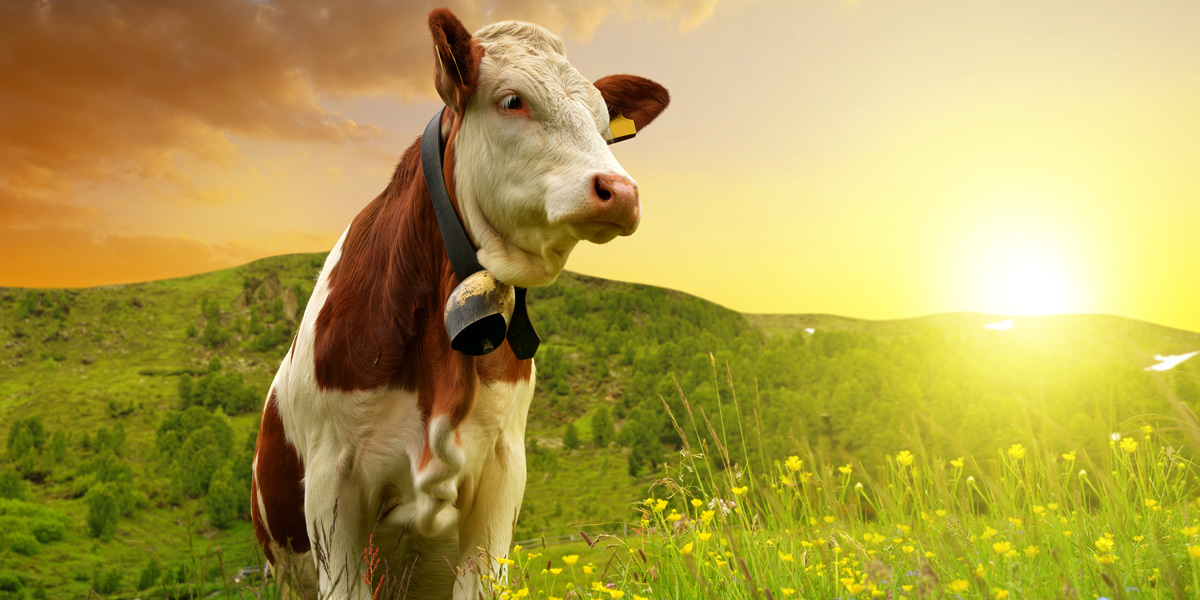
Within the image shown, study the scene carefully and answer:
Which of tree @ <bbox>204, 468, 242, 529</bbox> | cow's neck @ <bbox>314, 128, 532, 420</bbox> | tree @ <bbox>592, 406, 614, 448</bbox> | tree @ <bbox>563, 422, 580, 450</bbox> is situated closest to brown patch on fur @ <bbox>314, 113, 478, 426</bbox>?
cow's neck @ <bbox>314, 128, 532, 420</bbox>

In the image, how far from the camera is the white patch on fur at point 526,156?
8.82 ft

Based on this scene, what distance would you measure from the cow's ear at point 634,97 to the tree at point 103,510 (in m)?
88.6

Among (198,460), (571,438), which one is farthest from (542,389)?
(198,460)

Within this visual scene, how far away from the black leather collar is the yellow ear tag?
890 mm

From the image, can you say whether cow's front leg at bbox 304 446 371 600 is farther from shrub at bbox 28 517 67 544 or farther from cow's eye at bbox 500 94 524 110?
shrub at bbox 28 517 67 544

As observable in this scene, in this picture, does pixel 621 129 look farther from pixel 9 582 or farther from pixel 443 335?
pixel 9 582

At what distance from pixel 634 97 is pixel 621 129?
27cm

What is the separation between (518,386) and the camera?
350 centimetres

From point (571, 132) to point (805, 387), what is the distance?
5893cm

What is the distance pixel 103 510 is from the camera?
71.5 m

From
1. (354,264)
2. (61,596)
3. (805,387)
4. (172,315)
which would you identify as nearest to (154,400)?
(172,315)

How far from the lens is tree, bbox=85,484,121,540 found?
70.8 meters

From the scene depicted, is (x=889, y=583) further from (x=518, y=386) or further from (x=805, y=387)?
(x=805, y=387)

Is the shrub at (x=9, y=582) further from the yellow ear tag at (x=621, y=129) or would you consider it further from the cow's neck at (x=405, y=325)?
the yellow ear tag at (x=621, y=129)
